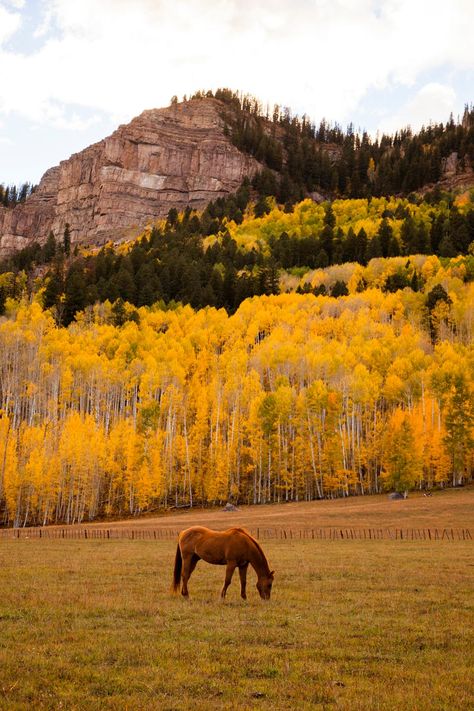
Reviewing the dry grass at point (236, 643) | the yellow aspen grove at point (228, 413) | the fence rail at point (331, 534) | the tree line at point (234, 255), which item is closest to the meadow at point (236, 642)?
the dry grass at point (236, 643)

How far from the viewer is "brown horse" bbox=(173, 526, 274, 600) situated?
15.2 metres

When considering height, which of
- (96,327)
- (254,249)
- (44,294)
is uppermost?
(254,249)

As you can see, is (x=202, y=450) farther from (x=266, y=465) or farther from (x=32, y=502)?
(x=32, y=502)

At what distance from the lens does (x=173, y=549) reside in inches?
1278

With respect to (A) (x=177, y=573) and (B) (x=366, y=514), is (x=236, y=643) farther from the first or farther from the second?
(B) (x=366, y=514)

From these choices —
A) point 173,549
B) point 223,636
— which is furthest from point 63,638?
point 173,549

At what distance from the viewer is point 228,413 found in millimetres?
90000

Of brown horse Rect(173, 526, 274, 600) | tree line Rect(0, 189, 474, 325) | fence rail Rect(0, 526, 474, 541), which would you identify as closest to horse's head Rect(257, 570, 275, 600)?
brown horse Rect(173, 526, 274, 600)

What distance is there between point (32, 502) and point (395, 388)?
50.2m

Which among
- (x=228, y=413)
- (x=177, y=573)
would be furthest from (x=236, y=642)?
(x=228, y=413)

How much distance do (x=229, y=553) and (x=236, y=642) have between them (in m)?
4.19

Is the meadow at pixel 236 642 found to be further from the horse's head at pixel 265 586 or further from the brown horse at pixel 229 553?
the brown horse at pixel 229 553

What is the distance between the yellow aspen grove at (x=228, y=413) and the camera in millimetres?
72000

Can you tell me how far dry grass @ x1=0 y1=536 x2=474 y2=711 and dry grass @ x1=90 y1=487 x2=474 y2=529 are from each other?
2848 cm
